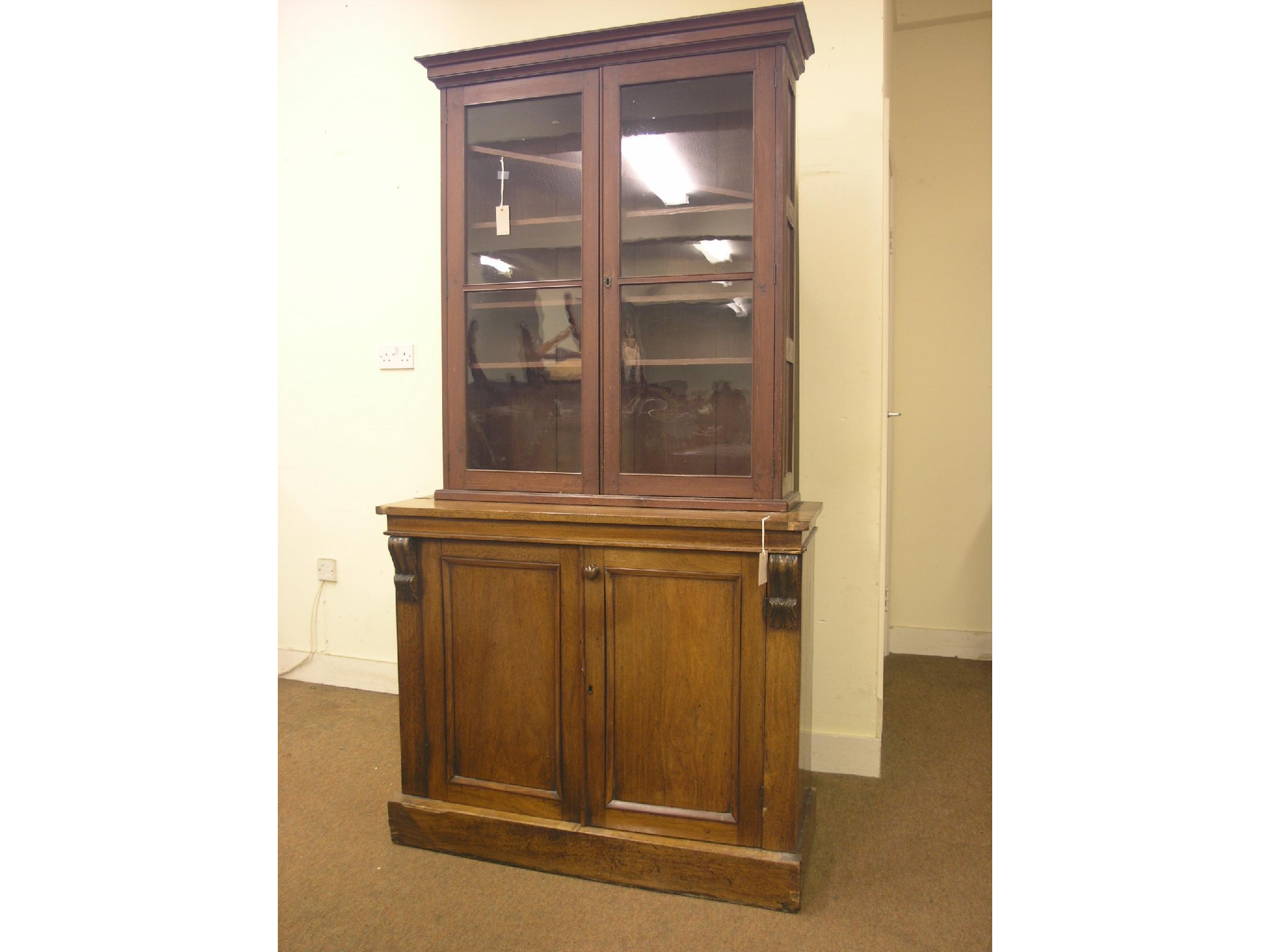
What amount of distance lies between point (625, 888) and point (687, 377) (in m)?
1.16

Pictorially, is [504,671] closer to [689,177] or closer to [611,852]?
[611,852]

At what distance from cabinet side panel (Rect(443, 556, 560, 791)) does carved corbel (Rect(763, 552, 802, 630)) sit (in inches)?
19.2

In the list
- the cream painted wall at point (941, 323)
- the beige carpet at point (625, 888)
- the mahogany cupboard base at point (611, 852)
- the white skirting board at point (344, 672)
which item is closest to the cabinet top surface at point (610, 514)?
the mahogany cupboard base at point (611, 852)

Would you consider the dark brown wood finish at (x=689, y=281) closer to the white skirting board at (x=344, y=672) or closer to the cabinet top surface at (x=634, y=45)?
the cabinet top surface at (x=634, y=45)

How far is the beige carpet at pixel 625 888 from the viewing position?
→ 1486 mm

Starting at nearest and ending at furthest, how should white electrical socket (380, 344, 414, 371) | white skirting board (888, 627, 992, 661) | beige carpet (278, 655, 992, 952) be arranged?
beige carpet (278, 655, 992, 952) → white electrical socket (380, 344, 414, 371) → white skirting board (888, 627, 992, 661)

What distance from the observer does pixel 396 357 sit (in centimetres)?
273

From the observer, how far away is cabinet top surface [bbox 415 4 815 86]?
5.37 feet

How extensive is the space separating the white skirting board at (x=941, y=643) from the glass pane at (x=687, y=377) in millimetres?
2098

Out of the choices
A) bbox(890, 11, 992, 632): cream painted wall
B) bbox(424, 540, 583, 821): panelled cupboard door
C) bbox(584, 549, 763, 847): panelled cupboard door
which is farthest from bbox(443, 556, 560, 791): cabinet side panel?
bbox(890, 11, 992, 632): cream painted wall

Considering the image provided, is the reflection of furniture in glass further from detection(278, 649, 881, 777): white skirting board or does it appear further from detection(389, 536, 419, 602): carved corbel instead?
detection(278, 649, 881, 777): white skirting board

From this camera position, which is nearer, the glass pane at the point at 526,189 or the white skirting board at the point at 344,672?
the glass pane at the point at 526,189

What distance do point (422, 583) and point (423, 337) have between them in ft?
3.83

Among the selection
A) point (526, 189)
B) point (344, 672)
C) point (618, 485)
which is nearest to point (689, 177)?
point (526, 189)
